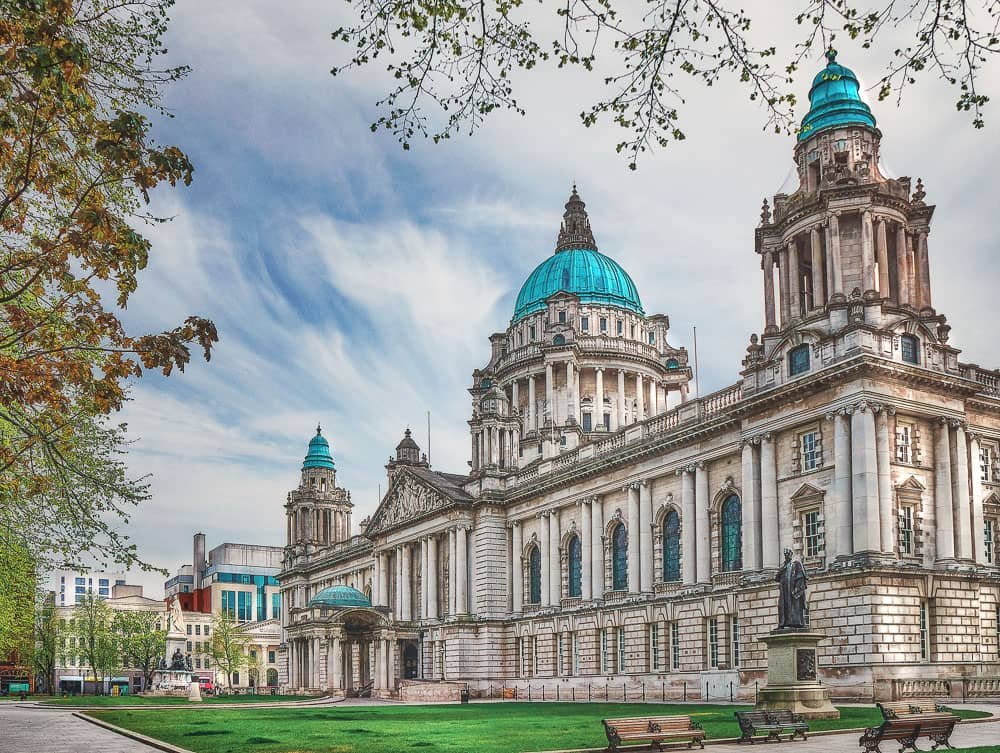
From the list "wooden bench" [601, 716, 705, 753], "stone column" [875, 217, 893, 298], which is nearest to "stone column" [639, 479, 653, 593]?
"stone column" [875, 217, 893, 298]

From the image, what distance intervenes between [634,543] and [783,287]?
15961 mm

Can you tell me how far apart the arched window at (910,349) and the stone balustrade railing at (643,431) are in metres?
8.26

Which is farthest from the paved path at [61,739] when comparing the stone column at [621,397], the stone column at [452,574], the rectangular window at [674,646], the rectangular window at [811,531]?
the stone column at [621,397]

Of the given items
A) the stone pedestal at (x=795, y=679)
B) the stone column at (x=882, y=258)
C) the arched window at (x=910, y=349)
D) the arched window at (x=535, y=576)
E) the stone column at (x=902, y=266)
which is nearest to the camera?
the stone pedestal at (x=795, y=679)

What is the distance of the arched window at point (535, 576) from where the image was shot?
7012 centimetres

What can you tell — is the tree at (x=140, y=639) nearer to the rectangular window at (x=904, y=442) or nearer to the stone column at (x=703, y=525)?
the stone column at (x=703, y=525)

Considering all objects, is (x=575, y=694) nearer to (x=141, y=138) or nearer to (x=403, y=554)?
(x=403, y=554)

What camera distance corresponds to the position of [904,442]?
150 ft

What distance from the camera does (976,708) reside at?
3681cm

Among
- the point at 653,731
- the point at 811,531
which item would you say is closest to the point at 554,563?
the point at 811,531

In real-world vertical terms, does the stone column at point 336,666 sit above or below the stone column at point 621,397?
below

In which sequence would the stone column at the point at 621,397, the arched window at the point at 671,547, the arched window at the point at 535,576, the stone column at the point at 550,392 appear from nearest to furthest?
the arched window at the point at 671,547 < the arched window at the point at 535,576 < the stone column at the point at 550,392 < the stone column at the point at 621,397

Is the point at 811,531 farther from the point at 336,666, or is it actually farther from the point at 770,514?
the point at 336,666

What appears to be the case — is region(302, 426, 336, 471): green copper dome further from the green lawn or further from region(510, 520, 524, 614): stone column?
the green lawn
